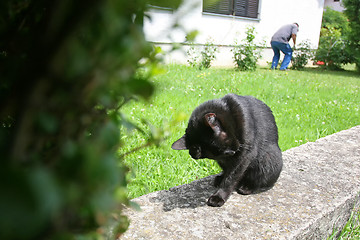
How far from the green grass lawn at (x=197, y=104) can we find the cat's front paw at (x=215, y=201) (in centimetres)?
43

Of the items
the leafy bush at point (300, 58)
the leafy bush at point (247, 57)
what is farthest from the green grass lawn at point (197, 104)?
the leafy bush at point (300, 58)

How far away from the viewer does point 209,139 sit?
6.48ft

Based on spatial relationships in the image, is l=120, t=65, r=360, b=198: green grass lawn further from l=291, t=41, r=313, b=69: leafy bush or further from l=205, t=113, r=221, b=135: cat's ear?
l=291, t=41, r=313, b=69: leafy bush

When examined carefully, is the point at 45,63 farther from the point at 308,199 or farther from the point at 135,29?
the point at 308,199

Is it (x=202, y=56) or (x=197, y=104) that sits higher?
(x=202, y=56)

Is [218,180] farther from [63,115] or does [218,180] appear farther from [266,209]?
[63,115]

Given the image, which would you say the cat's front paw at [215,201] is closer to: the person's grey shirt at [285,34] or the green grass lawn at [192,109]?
the green grass lawn at [192,109]

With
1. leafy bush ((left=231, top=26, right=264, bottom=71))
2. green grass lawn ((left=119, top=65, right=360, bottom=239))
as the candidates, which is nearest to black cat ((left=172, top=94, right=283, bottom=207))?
green grass lawn ((left=119, top=65, right=360, bottom=239))

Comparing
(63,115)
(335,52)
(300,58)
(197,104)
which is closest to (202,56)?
(300,58)

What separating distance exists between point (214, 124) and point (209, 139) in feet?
0.32

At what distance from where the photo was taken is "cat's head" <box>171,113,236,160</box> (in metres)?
1.95

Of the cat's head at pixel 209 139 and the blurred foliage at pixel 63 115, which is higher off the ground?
the blurred foliage at pixel 63 115

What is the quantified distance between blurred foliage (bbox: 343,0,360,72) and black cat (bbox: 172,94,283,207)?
12.0 m

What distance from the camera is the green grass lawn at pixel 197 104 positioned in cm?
256
